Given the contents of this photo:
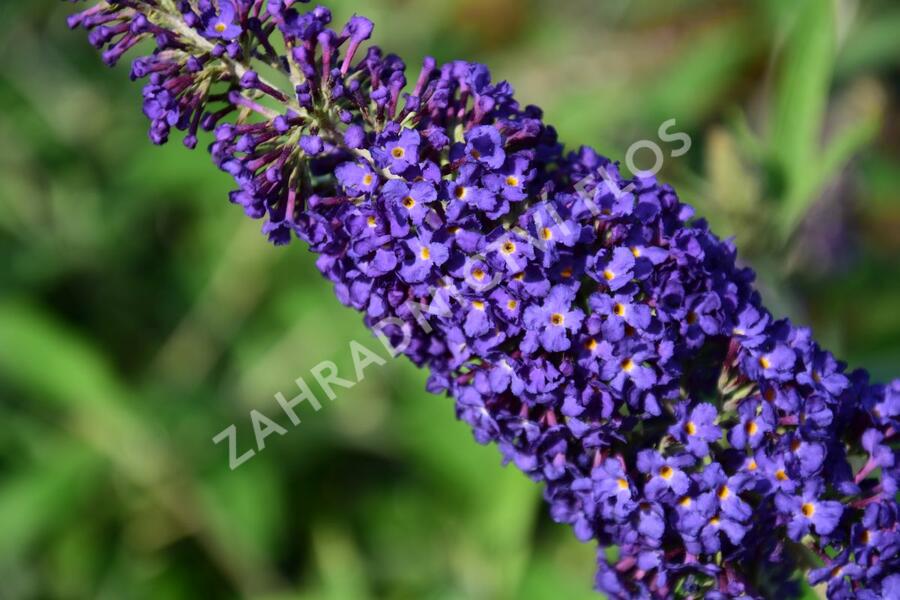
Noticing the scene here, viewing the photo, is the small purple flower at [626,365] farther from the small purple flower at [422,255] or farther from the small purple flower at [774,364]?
the small purple flower at [422,255]

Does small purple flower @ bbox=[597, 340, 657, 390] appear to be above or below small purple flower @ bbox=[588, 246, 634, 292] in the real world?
below

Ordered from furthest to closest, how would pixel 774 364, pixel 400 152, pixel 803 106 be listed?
pixel 803 106, pixel 774 364, pixel 400 152

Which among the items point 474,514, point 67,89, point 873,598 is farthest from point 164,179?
point 873,598

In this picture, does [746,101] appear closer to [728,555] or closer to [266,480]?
[266,480]

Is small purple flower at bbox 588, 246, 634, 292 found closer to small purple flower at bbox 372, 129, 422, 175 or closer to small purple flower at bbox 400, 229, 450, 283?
small purple flower at bbox 400, 229, 450, 283

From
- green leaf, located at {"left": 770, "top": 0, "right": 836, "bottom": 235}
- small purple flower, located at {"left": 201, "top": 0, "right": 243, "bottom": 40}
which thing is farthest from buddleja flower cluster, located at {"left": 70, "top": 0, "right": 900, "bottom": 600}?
green leaf, located at {"left": 770, "top": 0, "right": 836, "bottom": 235}

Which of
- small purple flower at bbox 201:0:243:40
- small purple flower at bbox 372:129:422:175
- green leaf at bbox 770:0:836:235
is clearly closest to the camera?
small purple flower at bbox 372:129:422:175

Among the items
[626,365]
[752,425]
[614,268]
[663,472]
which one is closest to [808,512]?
[752,425]

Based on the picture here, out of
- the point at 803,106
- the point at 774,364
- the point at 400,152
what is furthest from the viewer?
the point at 803,106

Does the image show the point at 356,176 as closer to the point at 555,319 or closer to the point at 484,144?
the point at 484,144
